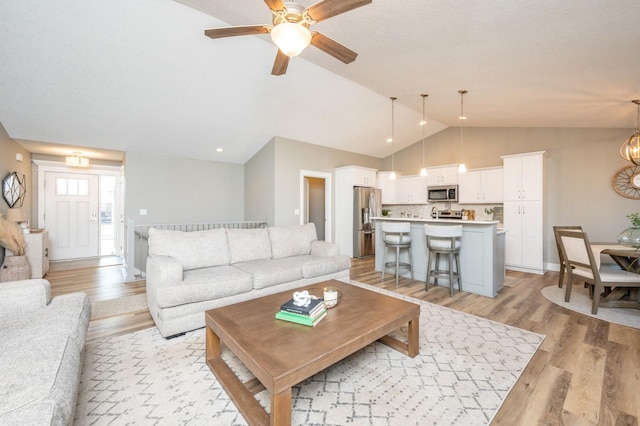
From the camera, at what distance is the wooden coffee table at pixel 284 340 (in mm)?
1354

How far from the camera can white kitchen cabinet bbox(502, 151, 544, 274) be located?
4.98 meters

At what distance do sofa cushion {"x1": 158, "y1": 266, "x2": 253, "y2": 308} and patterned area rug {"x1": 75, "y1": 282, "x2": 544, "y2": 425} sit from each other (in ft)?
1.21

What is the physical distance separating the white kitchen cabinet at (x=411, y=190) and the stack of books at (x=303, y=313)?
572cm

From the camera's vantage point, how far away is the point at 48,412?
0.96 m

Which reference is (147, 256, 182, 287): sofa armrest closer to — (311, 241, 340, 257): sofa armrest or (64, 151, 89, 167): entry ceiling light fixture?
(311, 241, 340, 257): sofa armrest

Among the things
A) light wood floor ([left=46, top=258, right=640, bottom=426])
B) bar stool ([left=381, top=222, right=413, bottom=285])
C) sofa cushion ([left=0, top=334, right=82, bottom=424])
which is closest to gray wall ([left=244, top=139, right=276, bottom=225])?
bar stool ([left=381, top=222, right=413, bottom=285])

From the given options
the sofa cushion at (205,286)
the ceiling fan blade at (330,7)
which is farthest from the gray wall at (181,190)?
the ceiling fan blade at (330,7)

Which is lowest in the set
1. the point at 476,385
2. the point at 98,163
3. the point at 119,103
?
the point at 476,385

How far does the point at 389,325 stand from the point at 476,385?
28.4 inches

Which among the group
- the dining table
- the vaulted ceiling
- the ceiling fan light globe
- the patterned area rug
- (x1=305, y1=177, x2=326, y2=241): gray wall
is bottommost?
the patterned area rug

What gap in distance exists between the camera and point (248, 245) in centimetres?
359

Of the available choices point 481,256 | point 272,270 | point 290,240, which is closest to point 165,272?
point 272,270

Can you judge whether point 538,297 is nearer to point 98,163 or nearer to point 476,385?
point 476,385

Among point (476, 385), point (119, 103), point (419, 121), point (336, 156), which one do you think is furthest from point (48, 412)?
point (419, 121)
